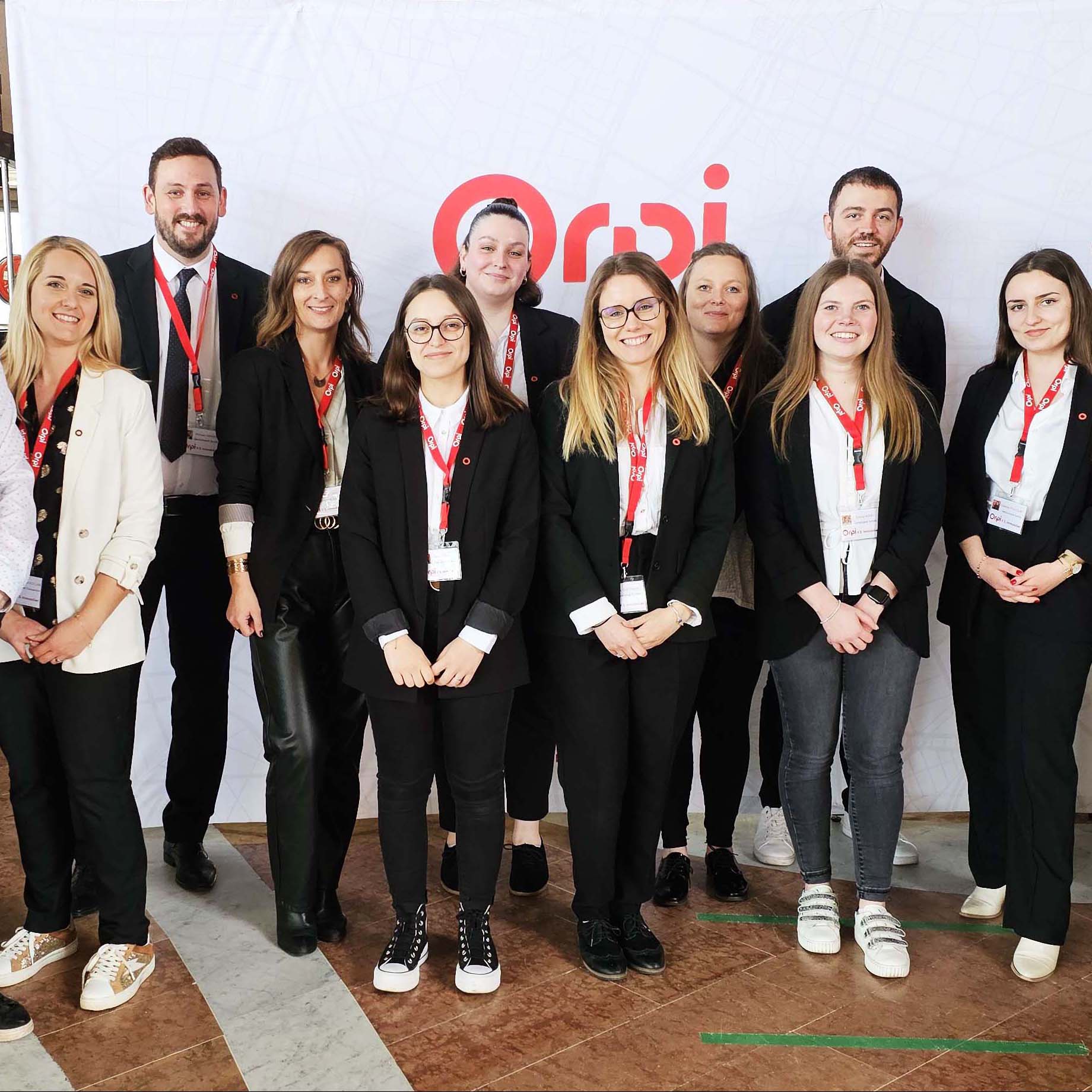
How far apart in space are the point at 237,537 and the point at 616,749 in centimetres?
105

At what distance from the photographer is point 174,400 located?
3092mm

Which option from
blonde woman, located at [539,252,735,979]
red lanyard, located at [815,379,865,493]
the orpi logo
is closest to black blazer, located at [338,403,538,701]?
blonde woman, located at [539,252,735,979]

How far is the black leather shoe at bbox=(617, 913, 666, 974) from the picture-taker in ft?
9.12

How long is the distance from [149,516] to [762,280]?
2.13 meters

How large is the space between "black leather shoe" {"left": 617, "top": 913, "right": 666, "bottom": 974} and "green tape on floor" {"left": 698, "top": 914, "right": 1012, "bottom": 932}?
0.31 meters

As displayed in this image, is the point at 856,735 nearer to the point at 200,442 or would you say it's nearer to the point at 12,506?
the point at 200,442

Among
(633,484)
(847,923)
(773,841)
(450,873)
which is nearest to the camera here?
(633,484)

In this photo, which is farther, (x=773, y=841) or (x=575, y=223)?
(x=575, y=223)

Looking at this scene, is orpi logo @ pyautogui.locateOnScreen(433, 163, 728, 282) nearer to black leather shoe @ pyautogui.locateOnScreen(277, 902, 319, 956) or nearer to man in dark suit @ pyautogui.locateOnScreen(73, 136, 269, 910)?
man in dark suit @ pyautogui.locateOnScreen(73, 136, 269, 910)

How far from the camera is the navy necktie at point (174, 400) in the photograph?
3.08m

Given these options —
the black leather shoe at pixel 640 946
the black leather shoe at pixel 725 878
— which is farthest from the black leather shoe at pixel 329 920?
the black leather shoe at pixel 725 878

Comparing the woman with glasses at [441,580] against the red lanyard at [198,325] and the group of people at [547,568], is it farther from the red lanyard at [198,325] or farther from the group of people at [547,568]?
the red lanyard at [198,325]

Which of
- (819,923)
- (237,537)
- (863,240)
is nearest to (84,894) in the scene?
(237,537)

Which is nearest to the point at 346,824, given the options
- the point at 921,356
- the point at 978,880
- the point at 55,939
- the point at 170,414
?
the point at 55,939
